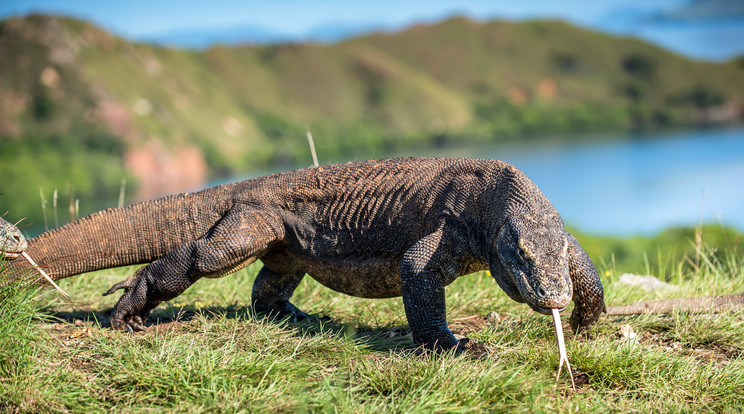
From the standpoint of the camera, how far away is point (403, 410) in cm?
296

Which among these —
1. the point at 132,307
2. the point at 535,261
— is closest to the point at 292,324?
the point at 132,307

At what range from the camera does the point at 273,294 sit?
508 cm

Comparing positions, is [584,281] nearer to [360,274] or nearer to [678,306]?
[678,306]

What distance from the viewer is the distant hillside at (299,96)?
8488 cm

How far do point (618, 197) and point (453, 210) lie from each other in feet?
313

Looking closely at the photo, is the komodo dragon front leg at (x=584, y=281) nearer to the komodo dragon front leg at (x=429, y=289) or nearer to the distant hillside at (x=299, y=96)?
the komodo dragon front leg at (x=429, y=289)

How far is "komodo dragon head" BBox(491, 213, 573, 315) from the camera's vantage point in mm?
3100

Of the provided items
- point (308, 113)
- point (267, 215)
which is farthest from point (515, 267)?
point (308, 113)

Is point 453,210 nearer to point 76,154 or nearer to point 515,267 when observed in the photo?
point 515,267

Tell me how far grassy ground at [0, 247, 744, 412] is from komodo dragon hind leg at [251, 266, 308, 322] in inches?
17.8

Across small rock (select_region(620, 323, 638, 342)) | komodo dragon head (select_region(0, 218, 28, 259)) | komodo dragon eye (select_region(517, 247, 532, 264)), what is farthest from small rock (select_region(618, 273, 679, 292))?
komodo dragon head (select_region(0, 218, 28, 259))

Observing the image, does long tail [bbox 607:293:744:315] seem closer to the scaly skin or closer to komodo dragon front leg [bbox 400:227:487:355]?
the scaly skin

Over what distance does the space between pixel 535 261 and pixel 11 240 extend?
345cm

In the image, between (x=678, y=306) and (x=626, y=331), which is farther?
(x=678, y=306)
